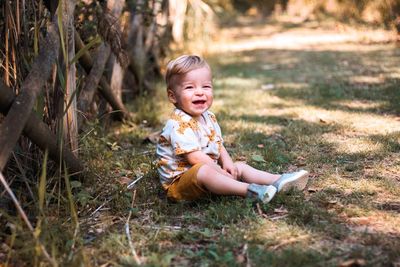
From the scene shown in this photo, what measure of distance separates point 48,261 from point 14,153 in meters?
0.76

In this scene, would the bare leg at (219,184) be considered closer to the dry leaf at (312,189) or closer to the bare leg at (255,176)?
the bare leg at (255,176)

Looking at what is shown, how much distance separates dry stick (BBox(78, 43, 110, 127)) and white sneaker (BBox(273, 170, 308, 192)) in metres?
1.50

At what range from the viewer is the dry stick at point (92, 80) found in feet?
11.6

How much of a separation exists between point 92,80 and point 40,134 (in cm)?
134

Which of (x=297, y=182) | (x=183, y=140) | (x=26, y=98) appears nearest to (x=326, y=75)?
(x=297, y=182)

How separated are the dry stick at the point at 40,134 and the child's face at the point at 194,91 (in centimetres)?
66

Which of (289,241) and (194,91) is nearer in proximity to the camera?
(289,241)

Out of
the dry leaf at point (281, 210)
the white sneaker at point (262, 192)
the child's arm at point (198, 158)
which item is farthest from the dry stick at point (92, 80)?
the dry leaf at point (281, 210)

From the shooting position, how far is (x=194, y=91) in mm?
2771

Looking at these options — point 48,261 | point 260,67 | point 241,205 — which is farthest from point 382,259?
point 260,67

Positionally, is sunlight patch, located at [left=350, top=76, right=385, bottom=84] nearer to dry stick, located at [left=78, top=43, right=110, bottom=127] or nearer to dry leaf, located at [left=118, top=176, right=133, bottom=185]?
dry stick, located at [left=78, top=43, right=110, bottom=127]

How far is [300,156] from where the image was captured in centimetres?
343

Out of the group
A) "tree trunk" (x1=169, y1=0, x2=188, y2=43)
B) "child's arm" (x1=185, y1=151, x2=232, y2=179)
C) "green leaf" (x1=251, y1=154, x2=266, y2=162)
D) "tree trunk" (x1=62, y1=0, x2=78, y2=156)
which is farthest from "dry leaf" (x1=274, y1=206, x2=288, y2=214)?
"tree trunk" (x1=169, y1=0, x2=188, y2=43)

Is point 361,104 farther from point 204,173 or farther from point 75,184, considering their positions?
point 75,184
